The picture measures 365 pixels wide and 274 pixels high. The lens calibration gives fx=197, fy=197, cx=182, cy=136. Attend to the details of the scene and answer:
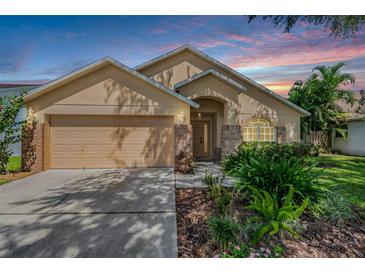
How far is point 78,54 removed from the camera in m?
9.91

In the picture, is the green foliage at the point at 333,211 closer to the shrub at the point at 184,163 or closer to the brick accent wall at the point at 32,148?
the shrub at the point at 184,163

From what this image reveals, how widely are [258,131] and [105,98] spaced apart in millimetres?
8807

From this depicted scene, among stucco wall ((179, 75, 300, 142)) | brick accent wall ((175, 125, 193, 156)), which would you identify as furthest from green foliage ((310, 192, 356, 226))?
stucco wall ((179, 75, 300, 142))

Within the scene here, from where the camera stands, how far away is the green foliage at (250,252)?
10.0 feet

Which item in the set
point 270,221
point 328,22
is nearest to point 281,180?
point 270,221

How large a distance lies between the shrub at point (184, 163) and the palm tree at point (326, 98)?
1238 centimetres

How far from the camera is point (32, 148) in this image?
8422 mm

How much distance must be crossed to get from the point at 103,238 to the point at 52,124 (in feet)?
24.0

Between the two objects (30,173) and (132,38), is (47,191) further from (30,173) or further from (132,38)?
(132,38)

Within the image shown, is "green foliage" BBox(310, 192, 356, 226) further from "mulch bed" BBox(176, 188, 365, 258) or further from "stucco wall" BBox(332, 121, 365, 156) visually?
"stucco wall" BBox(332, 121, 365, 156)

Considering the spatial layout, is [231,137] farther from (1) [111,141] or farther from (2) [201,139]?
(1) [111,141]

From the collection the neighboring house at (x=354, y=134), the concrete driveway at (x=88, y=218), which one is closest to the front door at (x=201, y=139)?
the concrete driveway at (x=88, y=218)
